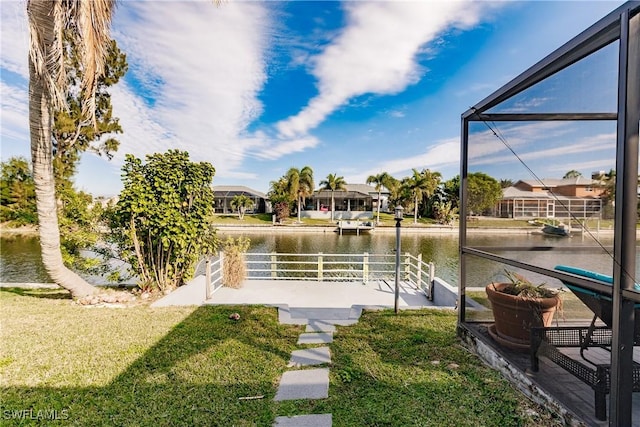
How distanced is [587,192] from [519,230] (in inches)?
35.5

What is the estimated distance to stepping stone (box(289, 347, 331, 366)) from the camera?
2805mm

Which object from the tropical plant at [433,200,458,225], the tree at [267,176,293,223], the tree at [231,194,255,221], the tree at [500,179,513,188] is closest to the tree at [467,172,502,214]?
the tree at [500,179,513,188]

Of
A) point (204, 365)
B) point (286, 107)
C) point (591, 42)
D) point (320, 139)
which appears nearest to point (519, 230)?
point (591, 42)

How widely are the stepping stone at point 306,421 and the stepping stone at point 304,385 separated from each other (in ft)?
0.77

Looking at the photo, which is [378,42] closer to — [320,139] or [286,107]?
[286,107]

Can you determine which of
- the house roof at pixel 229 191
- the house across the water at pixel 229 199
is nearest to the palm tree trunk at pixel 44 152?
the house across the water at pixel 229 199

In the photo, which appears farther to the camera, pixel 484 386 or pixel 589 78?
pixel 484 386

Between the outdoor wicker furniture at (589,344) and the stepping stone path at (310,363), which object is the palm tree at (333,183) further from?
the outdoor wicker furniture at (589,344)

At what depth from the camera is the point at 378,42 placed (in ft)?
26.3

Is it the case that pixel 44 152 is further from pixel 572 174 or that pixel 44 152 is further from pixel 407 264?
pixel 407 264

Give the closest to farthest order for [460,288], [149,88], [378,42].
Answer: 1. [460,288]
2. [378,42]
3. [149,88]

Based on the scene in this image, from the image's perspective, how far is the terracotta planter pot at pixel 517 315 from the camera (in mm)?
2297

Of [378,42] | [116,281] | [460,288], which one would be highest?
[378,42]

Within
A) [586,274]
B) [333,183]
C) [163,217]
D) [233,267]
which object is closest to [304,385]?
[586,274]
